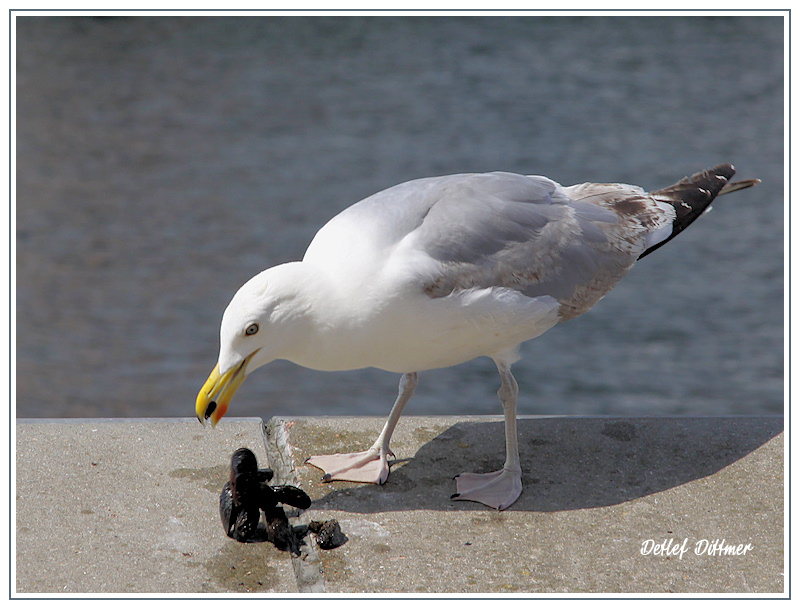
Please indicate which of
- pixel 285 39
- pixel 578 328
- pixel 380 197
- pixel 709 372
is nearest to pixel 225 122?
pixel 285 39

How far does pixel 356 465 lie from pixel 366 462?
0.06 metres

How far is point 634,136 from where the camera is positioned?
1519 centimetres

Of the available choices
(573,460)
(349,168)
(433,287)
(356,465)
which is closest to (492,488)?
(573,460)

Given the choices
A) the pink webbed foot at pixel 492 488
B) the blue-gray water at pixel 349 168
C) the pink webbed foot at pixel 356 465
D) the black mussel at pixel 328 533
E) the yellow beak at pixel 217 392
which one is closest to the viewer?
the black mussel at pixel 328 533

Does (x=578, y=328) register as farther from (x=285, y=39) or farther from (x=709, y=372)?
(x=285, y=39)

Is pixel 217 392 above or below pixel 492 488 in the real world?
above

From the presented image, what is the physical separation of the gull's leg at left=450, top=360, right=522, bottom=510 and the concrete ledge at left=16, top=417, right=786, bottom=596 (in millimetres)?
57

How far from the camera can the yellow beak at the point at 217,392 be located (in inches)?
157

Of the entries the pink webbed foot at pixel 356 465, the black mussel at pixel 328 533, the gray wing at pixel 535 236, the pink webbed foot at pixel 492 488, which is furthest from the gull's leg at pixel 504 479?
the black mussel at pixel 328 533

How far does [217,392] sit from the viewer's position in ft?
13.2

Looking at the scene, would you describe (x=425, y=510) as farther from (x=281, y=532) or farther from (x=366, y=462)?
(x=281, y=532)

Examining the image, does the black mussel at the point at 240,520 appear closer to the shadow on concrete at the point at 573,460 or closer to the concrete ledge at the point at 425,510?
the concrete ledge at the point at 425,510

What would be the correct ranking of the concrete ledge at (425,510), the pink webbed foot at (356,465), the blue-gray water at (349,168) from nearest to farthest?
1. the concrete ledge at (425,510)
2. the pink webbed foot at (356,465)
3. the blue-gray water at (349,168)
